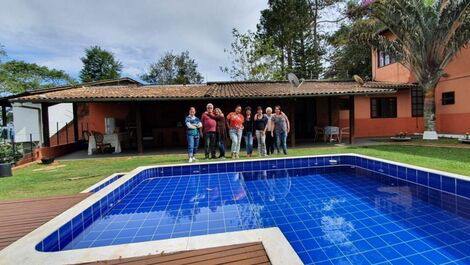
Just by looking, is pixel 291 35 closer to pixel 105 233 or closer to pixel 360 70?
pixel 360 70

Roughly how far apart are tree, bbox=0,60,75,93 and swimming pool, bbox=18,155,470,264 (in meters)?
20.3

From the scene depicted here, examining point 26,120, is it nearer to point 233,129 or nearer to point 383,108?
point 233,129

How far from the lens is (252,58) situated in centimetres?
2430

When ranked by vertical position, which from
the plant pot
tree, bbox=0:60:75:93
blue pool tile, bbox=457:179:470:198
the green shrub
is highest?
tree, bbox=0:60:75:93

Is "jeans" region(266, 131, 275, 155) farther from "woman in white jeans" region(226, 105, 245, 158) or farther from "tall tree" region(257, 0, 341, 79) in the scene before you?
"tall tree" region(257, 0, 341, 79)

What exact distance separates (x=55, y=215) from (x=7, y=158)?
606 cm

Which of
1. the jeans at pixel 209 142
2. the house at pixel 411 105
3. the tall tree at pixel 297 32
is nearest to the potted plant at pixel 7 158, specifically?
the jeans at pixel 209 142

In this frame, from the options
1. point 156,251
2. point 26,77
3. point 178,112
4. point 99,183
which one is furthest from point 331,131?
point 26,77

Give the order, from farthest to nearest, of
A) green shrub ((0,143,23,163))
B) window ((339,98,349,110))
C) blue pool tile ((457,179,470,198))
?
1. window ((339,98,349,110))
2. green shrub ((0,143,23,163))
3. blue pool tile ((457,179,470,198))

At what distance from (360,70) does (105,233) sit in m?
25.2

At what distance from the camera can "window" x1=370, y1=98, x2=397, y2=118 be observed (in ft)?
49.3

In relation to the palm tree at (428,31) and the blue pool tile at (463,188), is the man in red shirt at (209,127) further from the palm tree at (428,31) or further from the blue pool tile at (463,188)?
the palm tree at (428,31)

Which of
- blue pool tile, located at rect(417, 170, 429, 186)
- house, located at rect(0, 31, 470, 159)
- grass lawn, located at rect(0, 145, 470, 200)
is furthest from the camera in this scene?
house, located at rect(0, 31, 470, 159)

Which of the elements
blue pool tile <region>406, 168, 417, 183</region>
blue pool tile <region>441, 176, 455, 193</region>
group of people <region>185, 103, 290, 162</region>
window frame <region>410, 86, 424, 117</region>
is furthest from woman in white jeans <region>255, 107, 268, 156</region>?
window frame <region>410, 86, 424, 117</region>
